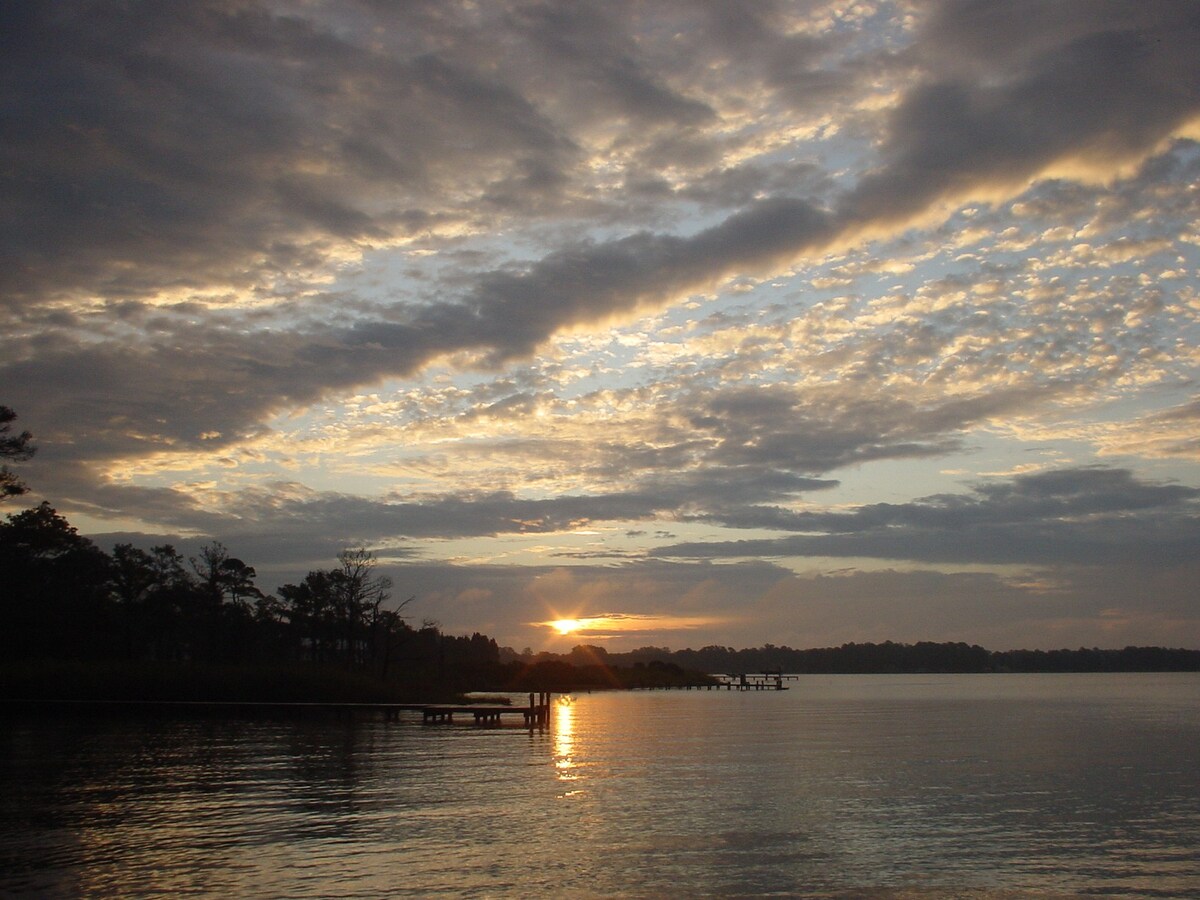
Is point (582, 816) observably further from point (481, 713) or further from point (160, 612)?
point (160, 612)

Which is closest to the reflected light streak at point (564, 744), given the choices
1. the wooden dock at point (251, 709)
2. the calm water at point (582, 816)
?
the calm water at point (582, 816)

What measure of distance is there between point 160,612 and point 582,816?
7530 centimetres

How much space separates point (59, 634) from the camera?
69688mm

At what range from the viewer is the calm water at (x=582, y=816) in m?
18.1

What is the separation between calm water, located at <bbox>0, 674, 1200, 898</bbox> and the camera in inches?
714

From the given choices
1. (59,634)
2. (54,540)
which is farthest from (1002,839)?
(54,540)

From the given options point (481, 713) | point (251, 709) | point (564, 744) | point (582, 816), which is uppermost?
point (251, 709)

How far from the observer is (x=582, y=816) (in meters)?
25.3

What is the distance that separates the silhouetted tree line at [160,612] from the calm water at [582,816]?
22.7 m

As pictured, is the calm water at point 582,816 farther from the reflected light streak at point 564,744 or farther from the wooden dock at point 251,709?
the wooden dock at point 251,709

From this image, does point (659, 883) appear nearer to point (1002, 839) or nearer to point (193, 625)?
point (1002, 839)

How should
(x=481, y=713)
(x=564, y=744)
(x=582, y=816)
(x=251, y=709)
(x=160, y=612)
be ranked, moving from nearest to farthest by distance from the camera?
(x=582, y=816) → (x=564, y=744) → (x=251, y=709) → (x=481, y=713) → (x=160, y=612)

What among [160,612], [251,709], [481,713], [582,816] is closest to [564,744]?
[481,713]

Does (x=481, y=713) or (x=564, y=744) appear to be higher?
(x=481, y=713)
